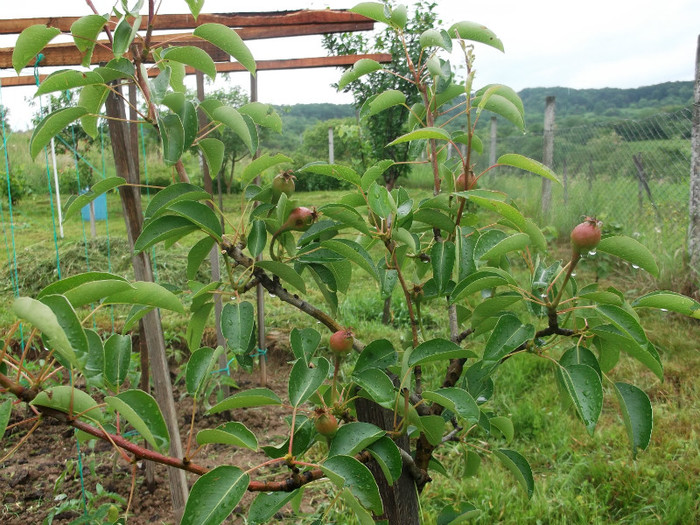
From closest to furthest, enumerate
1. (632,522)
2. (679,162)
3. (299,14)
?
1. (632,522)
2. (299,14)
3. (679,162)

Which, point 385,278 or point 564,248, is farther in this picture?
point 564,248

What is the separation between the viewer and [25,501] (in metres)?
2.12

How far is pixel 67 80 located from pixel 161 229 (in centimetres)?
26

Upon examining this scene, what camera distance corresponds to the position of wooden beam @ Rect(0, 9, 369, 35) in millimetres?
2174

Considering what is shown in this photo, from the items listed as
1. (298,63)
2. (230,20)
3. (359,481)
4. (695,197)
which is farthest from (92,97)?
(695,197)

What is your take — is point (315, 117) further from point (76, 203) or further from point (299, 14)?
point (76, 203)

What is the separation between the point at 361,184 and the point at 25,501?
79.2 inches

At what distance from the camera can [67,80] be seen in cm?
84

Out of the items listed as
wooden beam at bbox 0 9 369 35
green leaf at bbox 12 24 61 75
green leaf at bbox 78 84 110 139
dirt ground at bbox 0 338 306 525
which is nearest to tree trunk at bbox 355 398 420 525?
green leaf at bbox 78 84 110 139

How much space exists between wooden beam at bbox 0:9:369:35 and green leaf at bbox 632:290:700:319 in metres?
2.04

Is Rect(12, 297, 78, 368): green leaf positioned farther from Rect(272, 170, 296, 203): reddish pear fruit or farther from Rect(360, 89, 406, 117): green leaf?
Rect(360, 89, 406, 117): green leaf

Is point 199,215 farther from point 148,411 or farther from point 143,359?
point 143,359

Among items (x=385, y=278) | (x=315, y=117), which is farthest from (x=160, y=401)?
(x=315, y=117)

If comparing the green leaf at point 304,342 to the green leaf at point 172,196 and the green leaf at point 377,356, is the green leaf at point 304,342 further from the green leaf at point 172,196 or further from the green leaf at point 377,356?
the green leaf at point 172,196
